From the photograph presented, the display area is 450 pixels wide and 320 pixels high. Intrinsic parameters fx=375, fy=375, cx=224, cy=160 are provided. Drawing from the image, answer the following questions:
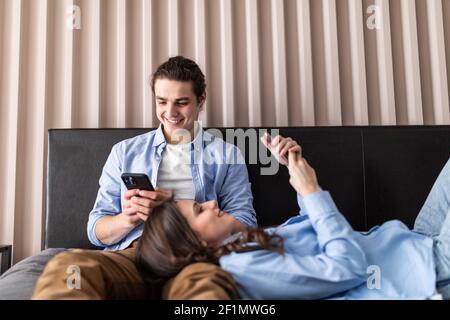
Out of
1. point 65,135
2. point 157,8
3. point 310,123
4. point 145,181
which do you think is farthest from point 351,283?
point 157,8

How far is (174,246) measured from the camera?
2.30 feet

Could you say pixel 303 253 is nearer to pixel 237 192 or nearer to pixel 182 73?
pixel 237 192

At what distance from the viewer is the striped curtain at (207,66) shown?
140 centimetres

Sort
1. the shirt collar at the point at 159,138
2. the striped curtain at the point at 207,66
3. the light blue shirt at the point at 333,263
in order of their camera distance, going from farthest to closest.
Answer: the striped curtain at the point at 207,66 < the shirt collar at the point at 159,138 < the light blue shirt at the point at 333,263

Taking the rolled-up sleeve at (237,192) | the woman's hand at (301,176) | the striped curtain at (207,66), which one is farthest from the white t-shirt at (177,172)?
the woman's hand at (301,176)

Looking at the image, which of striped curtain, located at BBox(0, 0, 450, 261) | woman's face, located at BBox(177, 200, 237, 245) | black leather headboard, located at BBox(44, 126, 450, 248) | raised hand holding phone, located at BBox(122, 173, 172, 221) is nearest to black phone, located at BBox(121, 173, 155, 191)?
raised hand holding phone, located at BBox(122, 173, 172, 221)

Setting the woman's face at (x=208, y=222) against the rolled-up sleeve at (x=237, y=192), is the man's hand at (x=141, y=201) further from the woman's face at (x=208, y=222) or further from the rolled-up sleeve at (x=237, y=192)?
the rolled-up sleeve at (x=237, y=192)

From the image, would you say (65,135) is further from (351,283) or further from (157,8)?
(351,283)

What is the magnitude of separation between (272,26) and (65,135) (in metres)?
0.87

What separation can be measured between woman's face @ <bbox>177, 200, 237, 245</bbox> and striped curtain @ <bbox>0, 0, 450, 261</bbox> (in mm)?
658

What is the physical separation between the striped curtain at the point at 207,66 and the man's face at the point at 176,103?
26cm

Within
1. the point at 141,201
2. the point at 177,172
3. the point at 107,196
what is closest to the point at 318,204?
the point at 141,201

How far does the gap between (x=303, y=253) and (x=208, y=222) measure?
205 mm

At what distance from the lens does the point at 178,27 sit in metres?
1.43
